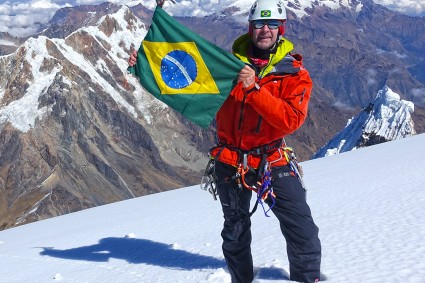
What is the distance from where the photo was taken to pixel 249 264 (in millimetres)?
7957

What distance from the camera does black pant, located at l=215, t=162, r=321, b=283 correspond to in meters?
7.36

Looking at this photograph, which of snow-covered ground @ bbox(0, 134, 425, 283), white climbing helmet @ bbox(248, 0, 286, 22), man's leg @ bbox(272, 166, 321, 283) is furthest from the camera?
snow-covered ground @ bbox(0, 134, 425, 283)

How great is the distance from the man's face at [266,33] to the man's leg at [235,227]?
74.6 inches

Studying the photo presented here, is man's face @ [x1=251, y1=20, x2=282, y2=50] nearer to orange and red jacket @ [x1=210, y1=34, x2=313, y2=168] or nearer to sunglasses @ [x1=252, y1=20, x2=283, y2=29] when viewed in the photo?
sunglasses @ [x1=252, y1=20, x2=283, y2=29]

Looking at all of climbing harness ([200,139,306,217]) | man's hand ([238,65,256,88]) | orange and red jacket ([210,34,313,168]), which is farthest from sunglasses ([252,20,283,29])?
climbing harness ([200,139,306,217])

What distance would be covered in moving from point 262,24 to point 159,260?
5102mm

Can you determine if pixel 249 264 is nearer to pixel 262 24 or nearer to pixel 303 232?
pixel 303 232

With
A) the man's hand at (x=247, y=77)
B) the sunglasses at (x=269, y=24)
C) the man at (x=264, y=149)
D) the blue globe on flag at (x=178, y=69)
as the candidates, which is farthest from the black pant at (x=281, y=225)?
the sunglasses at (x=269, y=24)

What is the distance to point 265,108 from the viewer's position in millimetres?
6480

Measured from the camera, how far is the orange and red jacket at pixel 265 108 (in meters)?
6.57

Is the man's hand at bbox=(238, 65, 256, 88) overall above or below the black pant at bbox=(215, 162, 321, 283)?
above

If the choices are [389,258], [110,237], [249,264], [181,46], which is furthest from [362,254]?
[110,237]

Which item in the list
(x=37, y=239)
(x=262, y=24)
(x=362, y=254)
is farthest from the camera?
(x=37, y=239)

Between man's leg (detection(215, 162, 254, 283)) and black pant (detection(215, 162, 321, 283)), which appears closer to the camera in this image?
black pant (detection(215, 162, 321, 283))
